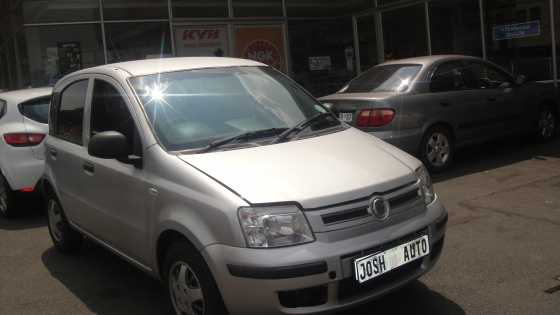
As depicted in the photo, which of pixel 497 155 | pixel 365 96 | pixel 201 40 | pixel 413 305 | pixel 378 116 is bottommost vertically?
pixel 413 305

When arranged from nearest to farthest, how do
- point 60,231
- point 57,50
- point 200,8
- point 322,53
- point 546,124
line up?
point 60,231, point 546,124, point 57,50, point 200,8, point 322,53

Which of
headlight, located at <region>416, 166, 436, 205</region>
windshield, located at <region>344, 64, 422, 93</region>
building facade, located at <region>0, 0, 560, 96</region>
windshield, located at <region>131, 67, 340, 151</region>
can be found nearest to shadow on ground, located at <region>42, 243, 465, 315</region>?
headlight, located at <region>416, 166, 436, 205</region>

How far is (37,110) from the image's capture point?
7.11m

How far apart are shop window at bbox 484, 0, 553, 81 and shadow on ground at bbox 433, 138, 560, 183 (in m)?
2.80

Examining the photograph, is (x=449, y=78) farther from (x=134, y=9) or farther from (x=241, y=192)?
(x=134, y=9)

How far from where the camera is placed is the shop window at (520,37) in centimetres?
1154

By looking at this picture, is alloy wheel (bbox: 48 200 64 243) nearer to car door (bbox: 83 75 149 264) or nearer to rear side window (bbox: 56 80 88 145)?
rear side window (bbox: 56 80 88 145)

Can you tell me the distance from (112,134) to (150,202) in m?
0.51

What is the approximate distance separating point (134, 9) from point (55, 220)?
8.41m

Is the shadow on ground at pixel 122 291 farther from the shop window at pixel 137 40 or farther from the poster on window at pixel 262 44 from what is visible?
the poster on window at pixel 262 44

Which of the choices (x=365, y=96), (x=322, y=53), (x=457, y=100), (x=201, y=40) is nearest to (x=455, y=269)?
(x=365, y=96)

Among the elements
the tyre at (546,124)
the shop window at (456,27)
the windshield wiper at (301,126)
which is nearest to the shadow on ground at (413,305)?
the windshield wiper at (301,126)

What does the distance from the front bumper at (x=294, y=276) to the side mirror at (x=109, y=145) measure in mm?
1027

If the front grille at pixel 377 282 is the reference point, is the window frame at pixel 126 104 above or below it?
above
